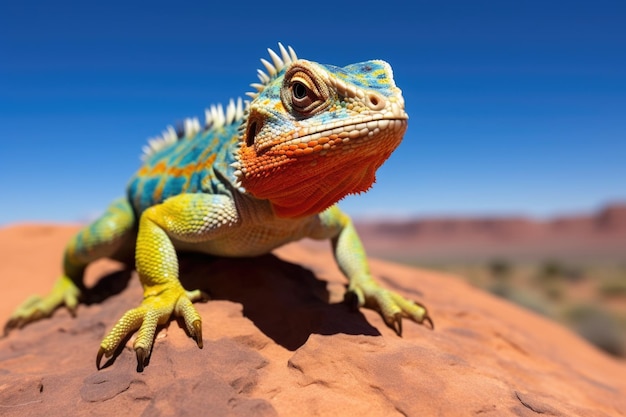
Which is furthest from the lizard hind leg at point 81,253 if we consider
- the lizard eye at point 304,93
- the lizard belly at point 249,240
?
the lizard eye at point 304,93

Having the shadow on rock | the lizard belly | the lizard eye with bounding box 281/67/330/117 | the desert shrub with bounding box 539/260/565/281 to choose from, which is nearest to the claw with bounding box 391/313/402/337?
the shadow on rock

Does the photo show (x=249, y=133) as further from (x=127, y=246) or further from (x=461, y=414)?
(x=127, y=246)

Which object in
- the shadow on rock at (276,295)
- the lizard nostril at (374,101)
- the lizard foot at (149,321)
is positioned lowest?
the lizard foot at (149,321)

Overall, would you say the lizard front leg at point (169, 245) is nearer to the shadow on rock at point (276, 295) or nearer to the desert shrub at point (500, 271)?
the shadow on rock at point (276, 295)

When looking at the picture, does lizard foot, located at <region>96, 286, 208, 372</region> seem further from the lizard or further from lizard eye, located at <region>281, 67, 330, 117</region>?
lizard eye, located at <region>281, 67, 330, 117</region>

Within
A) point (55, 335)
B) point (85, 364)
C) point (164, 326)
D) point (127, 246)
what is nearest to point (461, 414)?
point (164, 326)

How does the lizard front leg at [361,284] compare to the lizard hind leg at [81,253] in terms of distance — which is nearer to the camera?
the lizard front leg at [361,284]

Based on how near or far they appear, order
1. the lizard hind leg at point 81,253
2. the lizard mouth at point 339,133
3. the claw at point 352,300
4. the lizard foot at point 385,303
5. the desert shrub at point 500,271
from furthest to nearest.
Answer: the desert shrub at point 500,271, the lizard hind leg at point 81,253, the claw at point 352,300, the lizard foot at point 385,303, the lizard mouth at point 339,133
